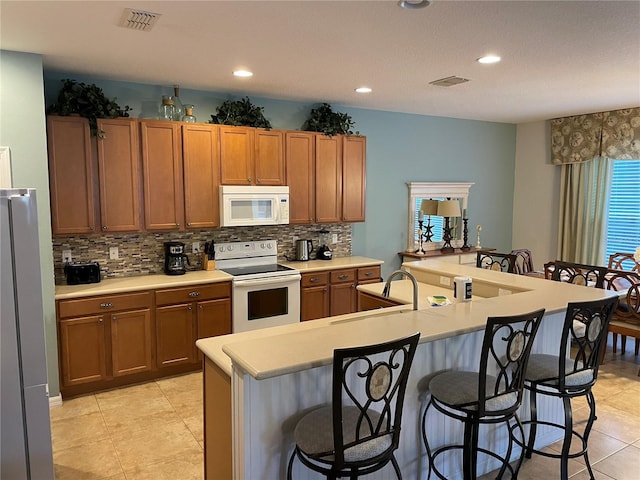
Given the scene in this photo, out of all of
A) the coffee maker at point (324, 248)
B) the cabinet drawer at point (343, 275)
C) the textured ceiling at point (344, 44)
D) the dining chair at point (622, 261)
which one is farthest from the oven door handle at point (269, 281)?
the dining chair at point (622, 261)

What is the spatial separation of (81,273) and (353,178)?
2.89 meters

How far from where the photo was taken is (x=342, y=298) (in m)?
4.99

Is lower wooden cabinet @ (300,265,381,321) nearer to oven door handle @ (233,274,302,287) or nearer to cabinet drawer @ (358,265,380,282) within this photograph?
cabinet drawer @ (358,265,380,282)

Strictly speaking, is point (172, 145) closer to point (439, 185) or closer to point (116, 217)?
point (116, 217)

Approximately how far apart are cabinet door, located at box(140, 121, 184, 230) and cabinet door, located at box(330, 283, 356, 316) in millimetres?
1754

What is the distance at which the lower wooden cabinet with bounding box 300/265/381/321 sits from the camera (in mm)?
4762

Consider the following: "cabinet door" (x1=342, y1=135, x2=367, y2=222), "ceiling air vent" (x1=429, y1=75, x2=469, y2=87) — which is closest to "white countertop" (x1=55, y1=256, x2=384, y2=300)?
"cabinet door" (x1=342, y1=135, x2=367, y2=222)

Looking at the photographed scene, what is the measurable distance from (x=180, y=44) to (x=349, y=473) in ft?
8.83

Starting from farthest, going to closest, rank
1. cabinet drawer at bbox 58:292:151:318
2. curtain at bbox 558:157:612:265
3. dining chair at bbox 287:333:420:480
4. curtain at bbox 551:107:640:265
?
curtain at bbox 558:157:612:265 → curtain at bbox 551:107:640:265 → cabinet drawer at bbox 58:292:151:318 → dining chair at bbox 287:333:420:480

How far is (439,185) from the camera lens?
247 inches

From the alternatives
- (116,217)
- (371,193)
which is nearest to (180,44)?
(116,217)

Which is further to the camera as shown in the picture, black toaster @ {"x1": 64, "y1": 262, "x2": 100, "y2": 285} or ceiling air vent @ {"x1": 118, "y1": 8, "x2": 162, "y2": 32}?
black toaster @ {"x1": 64, "y1": 262, "x2": 100, "y2": 285}

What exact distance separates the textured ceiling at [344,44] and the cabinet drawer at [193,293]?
180 cm

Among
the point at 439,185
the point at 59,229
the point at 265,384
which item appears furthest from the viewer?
the point at 439,185
